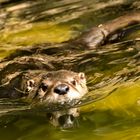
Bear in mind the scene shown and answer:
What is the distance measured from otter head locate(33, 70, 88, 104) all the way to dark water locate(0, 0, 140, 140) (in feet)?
0.47

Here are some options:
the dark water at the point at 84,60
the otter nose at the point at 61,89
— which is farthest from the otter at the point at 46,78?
the dark water at the point at 84,60

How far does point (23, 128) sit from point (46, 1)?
7538 mm

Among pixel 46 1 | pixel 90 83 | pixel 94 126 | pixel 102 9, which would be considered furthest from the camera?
pixel 46 1

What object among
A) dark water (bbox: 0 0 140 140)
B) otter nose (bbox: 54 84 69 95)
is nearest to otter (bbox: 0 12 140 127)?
otter nose (bbox: 54 84 69 95)

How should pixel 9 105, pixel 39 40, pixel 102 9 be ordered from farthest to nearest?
pixel 102 9
pixel 39 40
pixel 9 105

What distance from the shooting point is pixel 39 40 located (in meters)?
7.59

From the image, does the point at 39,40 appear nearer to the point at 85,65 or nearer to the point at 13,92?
the point at 85,65

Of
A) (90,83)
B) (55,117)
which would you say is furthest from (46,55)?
(55,117)

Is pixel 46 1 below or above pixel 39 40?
above

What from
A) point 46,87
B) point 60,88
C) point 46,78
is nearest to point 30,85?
point 46,78

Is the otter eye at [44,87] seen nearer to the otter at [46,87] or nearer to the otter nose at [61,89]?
the otter at [46,87]

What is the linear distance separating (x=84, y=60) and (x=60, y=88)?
1724 millimetres

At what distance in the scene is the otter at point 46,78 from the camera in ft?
14.0

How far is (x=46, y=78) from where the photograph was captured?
462cm
